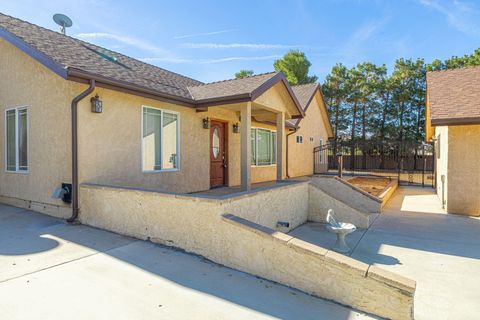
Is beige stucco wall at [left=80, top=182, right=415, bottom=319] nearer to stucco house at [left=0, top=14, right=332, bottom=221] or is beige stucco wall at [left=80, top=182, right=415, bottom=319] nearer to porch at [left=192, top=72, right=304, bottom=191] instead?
stucco house at [left=0, top=14, right=332, bottom=221]

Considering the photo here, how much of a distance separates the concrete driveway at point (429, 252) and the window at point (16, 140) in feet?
24.1

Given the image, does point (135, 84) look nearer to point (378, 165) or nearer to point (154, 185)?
point (154, 185)

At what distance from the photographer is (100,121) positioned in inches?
250

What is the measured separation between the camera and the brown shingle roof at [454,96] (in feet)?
26.6

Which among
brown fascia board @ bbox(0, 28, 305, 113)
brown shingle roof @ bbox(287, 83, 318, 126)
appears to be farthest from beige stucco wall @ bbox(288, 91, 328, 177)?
brown fascia board @ bbox(0, 28, 305, 113)

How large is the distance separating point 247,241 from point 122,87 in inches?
182

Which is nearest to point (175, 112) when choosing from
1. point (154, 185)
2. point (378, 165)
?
point (154, 185)

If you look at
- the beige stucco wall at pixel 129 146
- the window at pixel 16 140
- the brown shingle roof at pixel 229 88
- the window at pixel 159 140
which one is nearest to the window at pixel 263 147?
the beige stucco wall at pixel 129 146

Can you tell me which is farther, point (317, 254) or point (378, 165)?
point (378, 165)

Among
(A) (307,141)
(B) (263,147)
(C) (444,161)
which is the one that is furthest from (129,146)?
(A) (307,141)

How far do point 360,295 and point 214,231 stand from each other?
2179 millimetres

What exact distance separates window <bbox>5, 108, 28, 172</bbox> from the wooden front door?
205 inches

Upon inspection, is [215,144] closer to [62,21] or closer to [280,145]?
[280,145]

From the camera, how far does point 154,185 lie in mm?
7617
